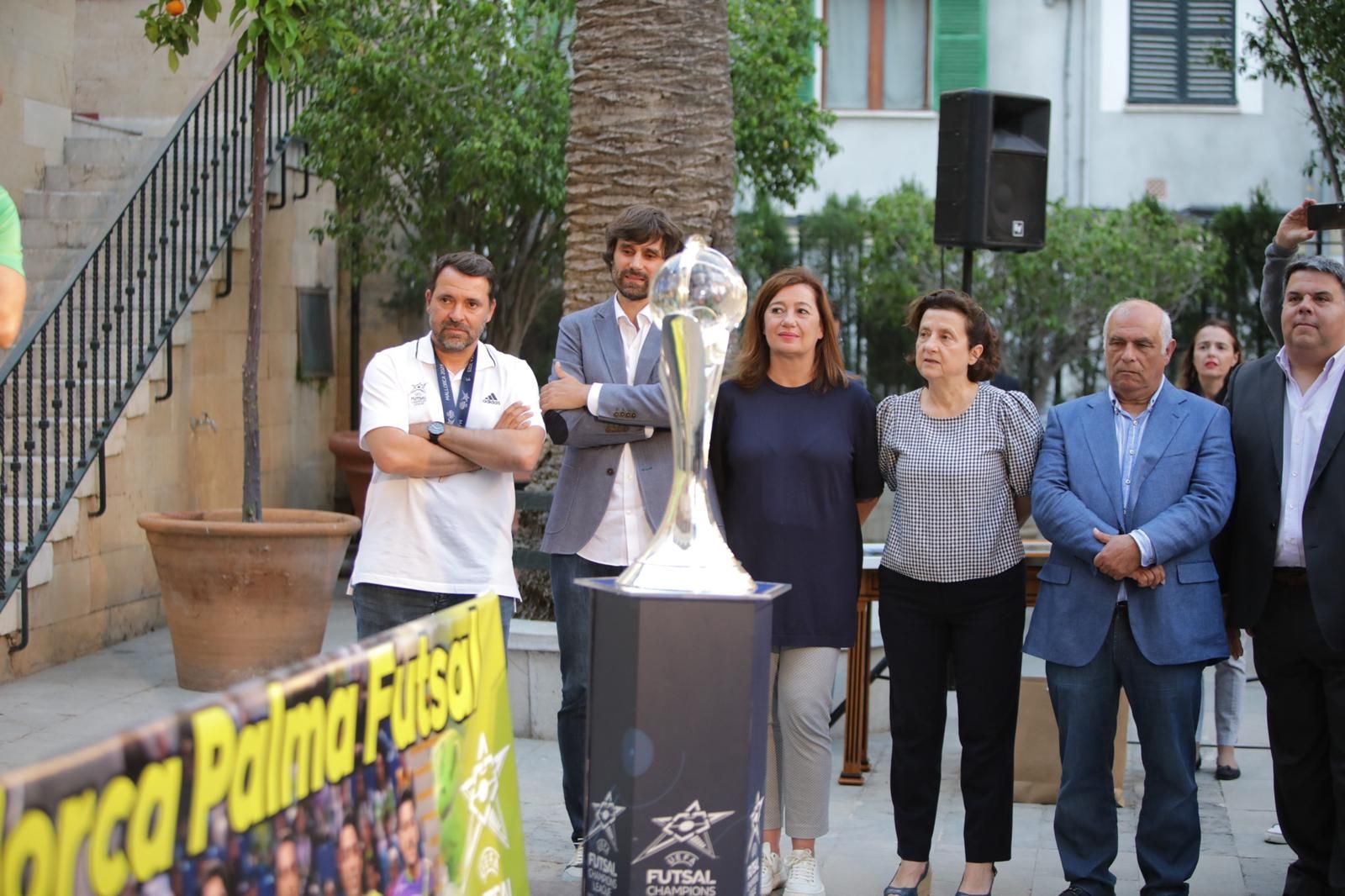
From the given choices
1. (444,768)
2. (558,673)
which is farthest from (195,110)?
(444,768)

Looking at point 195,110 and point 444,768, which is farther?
point 195,110

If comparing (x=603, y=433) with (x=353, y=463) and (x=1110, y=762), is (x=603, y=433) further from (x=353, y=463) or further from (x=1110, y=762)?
(x=353, y=463)

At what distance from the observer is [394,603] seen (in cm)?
437

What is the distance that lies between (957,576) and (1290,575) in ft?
3.19

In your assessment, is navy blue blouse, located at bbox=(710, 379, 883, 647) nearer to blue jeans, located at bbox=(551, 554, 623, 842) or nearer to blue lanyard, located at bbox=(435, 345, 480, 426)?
blue jeans, located at bbox=(551, 554, 623, 842)

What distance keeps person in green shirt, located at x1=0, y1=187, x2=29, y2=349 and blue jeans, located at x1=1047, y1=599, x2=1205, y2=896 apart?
303cm

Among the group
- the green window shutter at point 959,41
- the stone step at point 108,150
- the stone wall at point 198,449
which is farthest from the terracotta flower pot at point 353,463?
the green window shutter at point 959,41

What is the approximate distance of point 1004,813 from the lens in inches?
182

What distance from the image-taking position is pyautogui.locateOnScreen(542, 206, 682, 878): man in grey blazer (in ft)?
14.9

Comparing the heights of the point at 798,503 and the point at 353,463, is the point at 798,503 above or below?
above

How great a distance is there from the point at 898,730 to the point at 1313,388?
1.61 metres

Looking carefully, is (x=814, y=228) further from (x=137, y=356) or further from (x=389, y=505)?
(x=389, y=505)

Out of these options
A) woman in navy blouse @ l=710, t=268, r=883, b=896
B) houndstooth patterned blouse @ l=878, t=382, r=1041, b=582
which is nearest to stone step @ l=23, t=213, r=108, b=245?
woman in navy blouse @ l=710, t=268, r=883, b=896

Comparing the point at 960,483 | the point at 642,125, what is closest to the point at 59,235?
the point at 642,125
